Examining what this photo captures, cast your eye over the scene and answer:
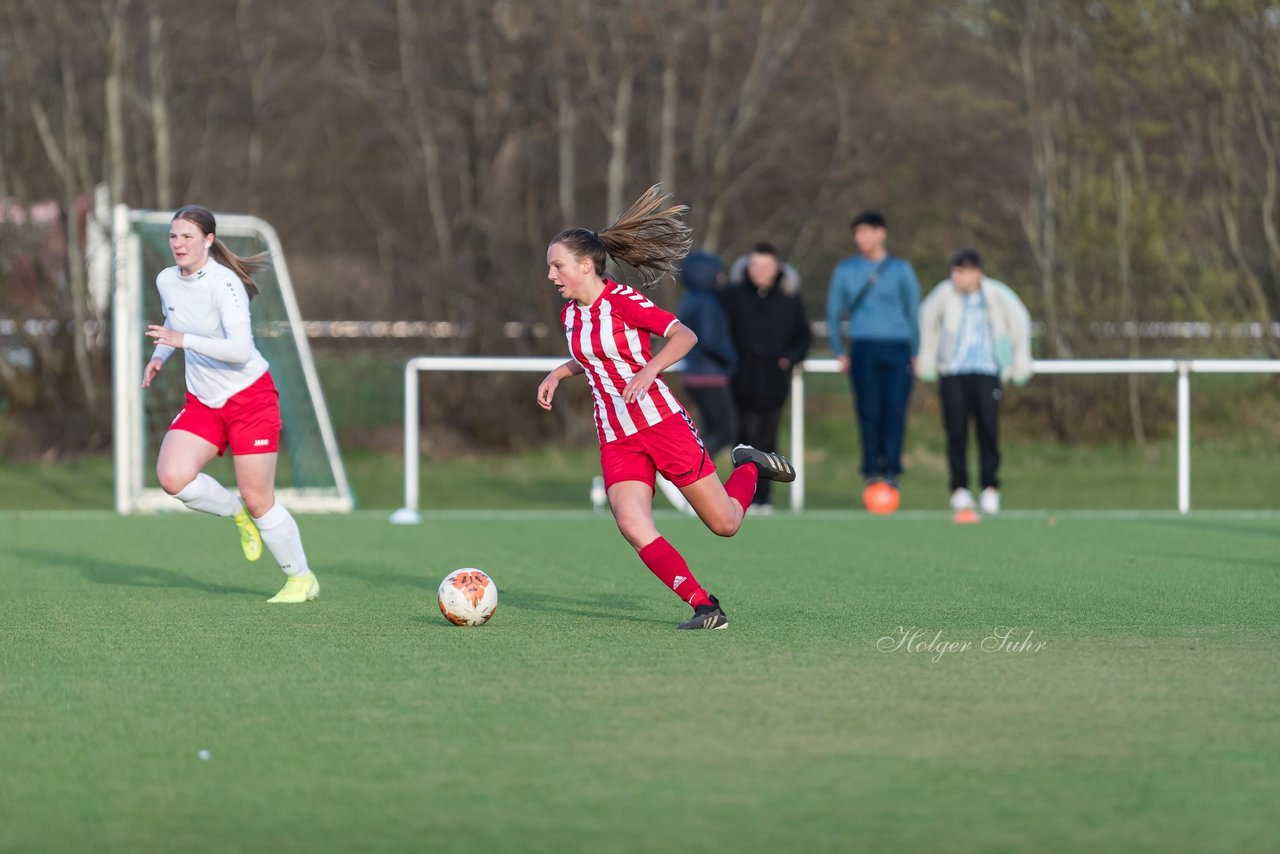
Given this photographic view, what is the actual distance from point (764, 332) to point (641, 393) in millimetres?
7042

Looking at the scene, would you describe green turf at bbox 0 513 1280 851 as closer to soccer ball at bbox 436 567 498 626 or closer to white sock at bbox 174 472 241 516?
soccer ball at bbox 436 567 498 626

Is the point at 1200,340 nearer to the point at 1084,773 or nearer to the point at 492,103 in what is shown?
the point at 492,103

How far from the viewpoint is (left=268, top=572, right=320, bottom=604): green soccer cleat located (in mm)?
8509

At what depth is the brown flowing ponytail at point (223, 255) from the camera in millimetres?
8289

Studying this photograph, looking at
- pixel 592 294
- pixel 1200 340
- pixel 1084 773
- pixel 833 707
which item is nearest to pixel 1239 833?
pixel 1084 773

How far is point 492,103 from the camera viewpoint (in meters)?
21.3

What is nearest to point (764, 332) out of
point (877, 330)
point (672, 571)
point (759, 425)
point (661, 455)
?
point (759, 425)

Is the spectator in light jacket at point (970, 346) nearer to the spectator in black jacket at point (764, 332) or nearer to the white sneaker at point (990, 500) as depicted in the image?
the white sneaker at point (990, 500)

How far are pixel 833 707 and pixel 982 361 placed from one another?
8298 millimetres

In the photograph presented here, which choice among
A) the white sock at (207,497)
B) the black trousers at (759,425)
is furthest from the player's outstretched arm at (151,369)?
the black trousers at (759,425)

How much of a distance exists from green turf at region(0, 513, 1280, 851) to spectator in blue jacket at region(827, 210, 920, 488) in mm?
3977

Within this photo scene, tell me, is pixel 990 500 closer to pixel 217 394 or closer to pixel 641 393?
pixel 217 394

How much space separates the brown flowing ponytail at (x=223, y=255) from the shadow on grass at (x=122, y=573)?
1.45 meters

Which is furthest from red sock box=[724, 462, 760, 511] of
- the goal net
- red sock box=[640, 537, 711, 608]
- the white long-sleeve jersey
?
the goal net
